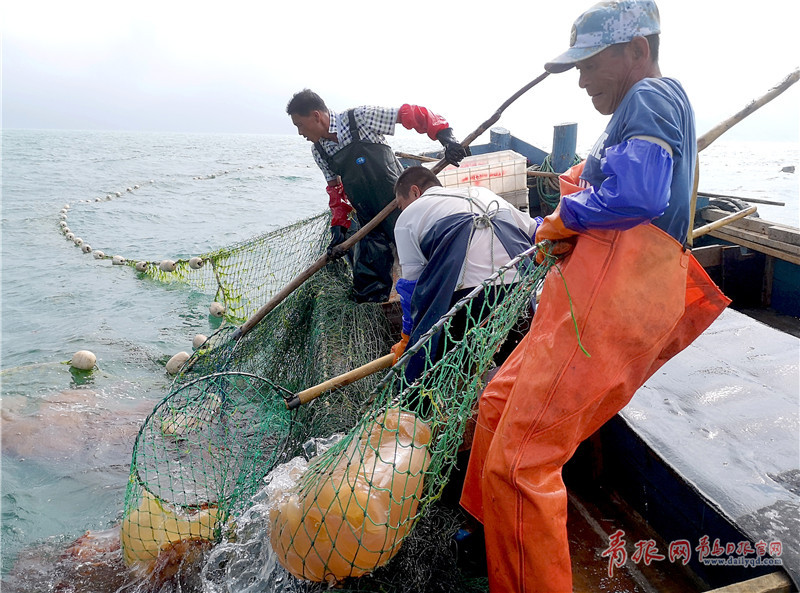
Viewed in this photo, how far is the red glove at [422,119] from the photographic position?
460 centimetres

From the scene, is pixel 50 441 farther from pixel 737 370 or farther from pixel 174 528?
pixel 737 370

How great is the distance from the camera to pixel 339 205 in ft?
17.2

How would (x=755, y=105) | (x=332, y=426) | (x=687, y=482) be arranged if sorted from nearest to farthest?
(x=687, y=482) < (x=755, y=105) < (x=332, y=426)

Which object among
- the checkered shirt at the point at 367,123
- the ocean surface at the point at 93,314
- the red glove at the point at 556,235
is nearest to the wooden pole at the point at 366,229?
the checkered shirt at the point at 367,123

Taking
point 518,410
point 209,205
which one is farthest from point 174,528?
point 209,205

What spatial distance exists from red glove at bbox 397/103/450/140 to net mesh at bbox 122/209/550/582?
1.60 meters

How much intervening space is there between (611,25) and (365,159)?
9.86 ft

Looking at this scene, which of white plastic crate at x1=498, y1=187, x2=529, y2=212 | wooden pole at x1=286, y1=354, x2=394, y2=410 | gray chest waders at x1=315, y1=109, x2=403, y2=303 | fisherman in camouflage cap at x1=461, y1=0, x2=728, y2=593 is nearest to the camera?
fisherman in camouflage cap at x1=461, y1=0, x2=728, y2=593

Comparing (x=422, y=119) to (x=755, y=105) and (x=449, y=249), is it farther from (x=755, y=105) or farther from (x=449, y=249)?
(x=755, y=105)

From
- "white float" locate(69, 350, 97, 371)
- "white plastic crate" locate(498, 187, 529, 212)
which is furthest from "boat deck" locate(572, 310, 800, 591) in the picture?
"white float" locate(69, 350, 97, 371)

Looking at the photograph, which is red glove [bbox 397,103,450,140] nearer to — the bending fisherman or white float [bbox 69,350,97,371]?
the bending fisherman

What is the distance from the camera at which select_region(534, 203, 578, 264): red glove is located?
2.07 m

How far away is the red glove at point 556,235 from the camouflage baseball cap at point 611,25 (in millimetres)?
595

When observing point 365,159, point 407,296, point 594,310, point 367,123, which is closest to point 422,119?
point 367,123
